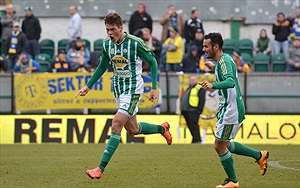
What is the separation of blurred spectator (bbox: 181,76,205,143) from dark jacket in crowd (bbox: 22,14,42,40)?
5.70 m

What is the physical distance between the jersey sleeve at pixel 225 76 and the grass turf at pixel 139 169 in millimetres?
1470

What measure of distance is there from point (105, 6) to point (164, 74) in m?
5.72

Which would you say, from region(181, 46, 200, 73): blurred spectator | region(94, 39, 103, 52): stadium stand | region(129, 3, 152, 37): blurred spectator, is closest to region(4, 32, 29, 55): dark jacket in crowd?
region(94, 39, 103, 52): stadium stand

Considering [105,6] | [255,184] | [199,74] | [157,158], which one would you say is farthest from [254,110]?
[255,184]

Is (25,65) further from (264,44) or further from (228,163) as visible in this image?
(228,163)

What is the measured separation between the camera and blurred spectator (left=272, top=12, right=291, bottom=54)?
24156 mm

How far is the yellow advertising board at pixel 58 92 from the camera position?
72.2 feet

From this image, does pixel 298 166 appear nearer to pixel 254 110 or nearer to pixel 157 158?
pixel 157 158

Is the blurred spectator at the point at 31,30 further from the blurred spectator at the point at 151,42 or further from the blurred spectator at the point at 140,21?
the blurred spectator at the point at 151,42

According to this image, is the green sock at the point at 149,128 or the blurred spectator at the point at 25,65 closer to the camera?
the green sock at the point at 149,128

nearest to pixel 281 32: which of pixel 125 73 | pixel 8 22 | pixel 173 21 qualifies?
pixel 173 21

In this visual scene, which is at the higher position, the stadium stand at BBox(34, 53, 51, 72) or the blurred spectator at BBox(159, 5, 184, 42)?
the blurred spectator at BBox(159, 5, 184, 42)

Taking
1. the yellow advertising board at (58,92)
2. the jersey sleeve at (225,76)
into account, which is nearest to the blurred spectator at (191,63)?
the yellow advertising board at (58,92)

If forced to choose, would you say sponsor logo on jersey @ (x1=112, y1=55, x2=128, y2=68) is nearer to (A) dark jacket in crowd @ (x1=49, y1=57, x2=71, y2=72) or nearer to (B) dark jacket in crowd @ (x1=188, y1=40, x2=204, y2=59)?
(A) dark jacket in crowd @ (x1=49, y1=57, x2=71, y2=72)
